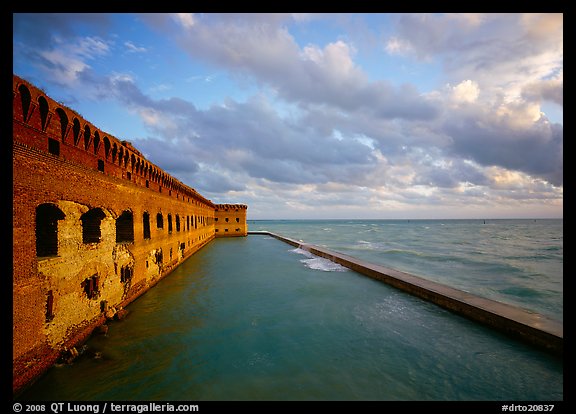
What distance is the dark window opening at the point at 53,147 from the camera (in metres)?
5.76

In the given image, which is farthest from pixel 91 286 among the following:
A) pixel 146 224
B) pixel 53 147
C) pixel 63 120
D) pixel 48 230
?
pixel 146 224

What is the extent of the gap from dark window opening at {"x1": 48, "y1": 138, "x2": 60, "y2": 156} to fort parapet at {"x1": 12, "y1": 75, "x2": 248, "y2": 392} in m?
0.02

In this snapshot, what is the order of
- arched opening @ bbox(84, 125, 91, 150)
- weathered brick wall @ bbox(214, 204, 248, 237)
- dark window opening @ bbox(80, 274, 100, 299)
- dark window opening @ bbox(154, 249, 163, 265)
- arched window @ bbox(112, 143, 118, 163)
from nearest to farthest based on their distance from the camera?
dark window opening @ bbox(80, 274, 100, 299) < arched opening @ bbox(84, 125, 91, 150) < arched window @ bbox(112, 143, 118, 163) < dark window opening @ bbox(154, 249, 163, 265) < weathered brick wall @ bbox(214, 204, 248, 237)

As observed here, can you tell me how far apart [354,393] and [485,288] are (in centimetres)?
1407

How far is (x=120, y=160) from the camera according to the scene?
29.9ft

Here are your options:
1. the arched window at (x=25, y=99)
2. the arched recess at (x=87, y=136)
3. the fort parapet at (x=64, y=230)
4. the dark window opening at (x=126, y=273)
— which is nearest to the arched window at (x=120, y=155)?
the fort parapet at (x=64, y=230)

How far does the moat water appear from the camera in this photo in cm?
512

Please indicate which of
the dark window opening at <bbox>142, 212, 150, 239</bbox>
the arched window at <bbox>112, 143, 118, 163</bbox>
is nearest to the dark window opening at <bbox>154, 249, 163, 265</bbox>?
the dark window opening at <bbox>142, 212, 150, 239</bbox>

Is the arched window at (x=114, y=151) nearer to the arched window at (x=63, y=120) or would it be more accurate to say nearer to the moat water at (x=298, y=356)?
the arched window at (x=63, y=120)

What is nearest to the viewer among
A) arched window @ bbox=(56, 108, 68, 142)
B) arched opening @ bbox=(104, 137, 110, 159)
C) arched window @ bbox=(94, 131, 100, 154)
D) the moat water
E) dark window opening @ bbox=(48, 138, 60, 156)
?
the moat water

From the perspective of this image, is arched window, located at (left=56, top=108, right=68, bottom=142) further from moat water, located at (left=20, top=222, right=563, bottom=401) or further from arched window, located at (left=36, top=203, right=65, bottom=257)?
moat water, located at (left=20, top=222, right=563, bottom=401)

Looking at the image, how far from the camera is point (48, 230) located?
5840mm

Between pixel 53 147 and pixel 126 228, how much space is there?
15.8 feet
